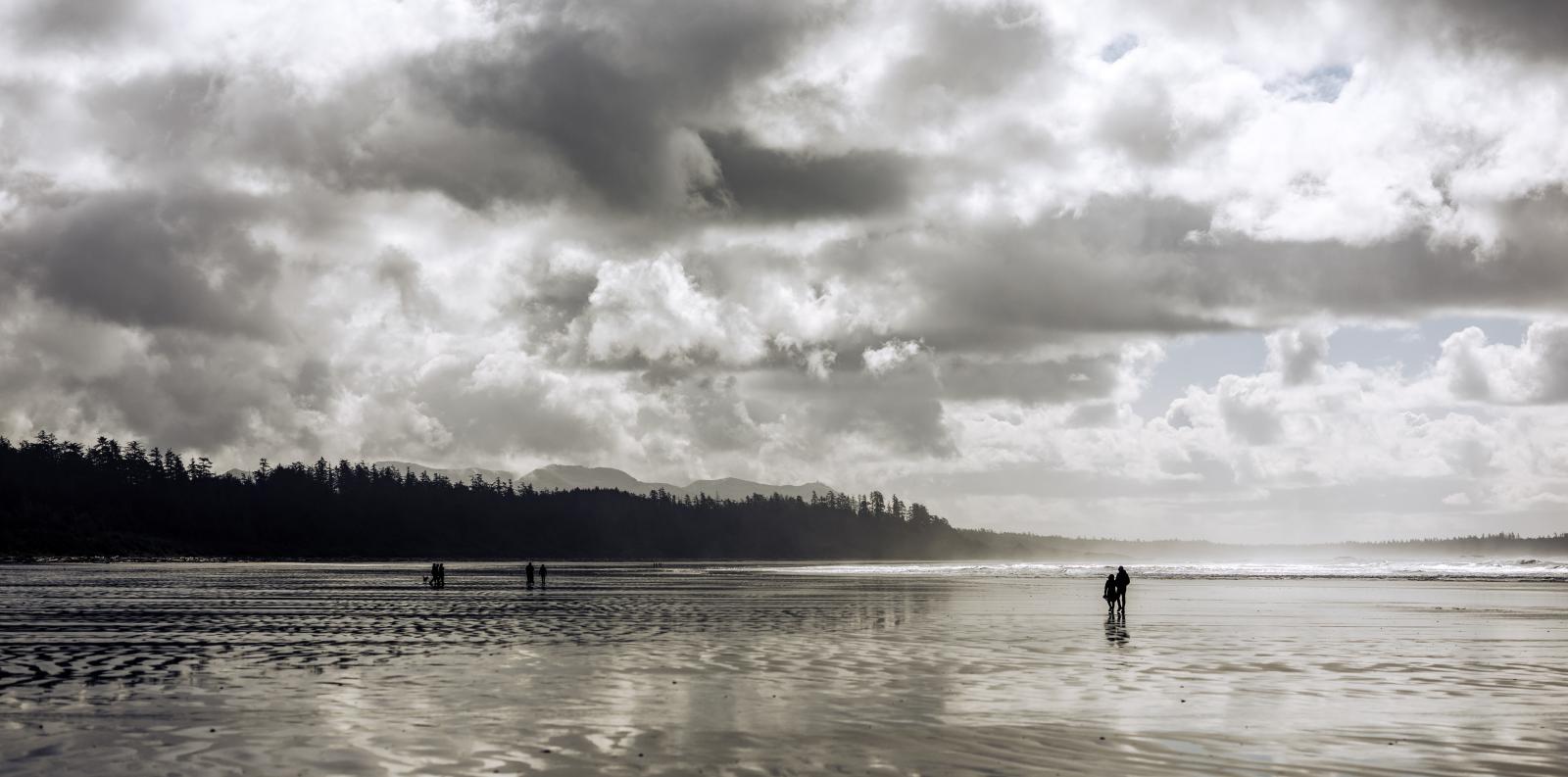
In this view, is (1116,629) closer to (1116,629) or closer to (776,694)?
(1116,629)

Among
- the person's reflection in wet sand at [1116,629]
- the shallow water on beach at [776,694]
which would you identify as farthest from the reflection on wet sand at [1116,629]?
the shallow water on beach at [776,694]

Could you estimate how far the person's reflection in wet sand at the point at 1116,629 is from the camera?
42.8 m

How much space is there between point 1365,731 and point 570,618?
3825 cm

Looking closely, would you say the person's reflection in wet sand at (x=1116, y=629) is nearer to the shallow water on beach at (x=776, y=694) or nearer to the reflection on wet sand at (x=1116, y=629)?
the reflection on wet sand at (x=1116, y=629)

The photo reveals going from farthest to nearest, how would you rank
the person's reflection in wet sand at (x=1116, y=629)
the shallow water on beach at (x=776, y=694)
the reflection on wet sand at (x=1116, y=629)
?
the reflection on wet sand at (x=1116, y=629) < the person's reflection in wet sand at (x=1116, y=629) < the shallow water on beach at (x=776, y=694)

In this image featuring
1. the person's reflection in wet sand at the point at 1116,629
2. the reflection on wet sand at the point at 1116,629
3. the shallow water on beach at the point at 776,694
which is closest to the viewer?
the shallow water on beach at the point at 776,694

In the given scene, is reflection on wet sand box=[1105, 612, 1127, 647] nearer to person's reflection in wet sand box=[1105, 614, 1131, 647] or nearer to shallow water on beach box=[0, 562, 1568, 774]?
person's reflection in wet sand box=[1105, 614, 1131, 647]

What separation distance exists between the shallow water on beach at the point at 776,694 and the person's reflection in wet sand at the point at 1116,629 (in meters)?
0.39

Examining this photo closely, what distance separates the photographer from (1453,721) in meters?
23.6

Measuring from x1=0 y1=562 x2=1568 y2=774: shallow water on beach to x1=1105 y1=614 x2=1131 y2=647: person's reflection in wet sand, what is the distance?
388 mm

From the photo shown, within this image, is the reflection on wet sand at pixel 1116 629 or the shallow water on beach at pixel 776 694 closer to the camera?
the shallow water on beach at pixel 776 694

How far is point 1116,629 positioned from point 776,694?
25195 mm

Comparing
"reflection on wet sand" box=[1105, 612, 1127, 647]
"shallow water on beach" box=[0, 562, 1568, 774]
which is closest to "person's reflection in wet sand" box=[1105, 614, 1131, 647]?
"reflection on wet sand" box=[1105, 612, 1127, 647]

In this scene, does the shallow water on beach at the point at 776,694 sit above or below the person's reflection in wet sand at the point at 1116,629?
above
